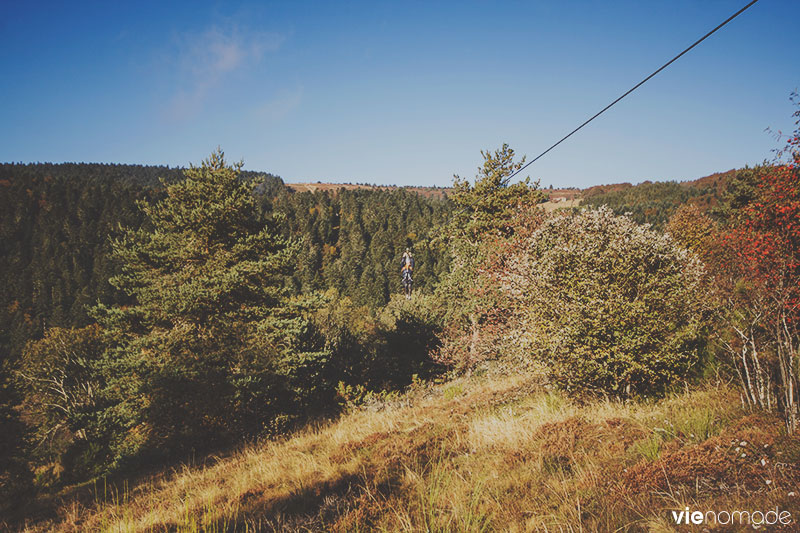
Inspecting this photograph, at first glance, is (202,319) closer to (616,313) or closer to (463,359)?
(463,359)

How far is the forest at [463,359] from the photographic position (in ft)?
11.9

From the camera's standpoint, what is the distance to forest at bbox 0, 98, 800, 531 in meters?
3.62

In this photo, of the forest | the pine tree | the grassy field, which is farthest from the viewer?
the pine tree

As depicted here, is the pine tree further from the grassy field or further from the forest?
the grassy field

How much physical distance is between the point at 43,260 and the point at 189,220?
4681 inches

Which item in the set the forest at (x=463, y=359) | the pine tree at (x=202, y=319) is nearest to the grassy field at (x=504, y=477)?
the forest at (x=463, y=359)

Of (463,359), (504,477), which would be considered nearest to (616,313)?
(504,477)

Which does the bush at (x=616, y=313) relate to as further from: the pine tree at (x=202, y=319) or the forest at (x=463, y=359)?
the pine tree at (x=202, y=319)

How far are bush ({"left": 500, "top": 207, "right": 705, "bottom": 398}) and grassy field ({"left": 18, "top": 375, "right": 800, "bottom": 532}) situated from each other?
1.88ft

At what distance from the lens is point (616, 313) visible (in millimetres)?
5543

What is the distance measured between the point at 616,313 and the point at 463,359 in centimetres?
1061

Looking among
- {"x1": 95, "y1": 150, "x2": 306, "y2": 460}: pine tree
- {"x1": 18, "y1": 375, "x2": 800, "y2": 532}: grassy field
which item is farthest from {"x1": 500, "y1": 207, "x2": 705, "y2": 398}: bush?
{"x1": 95, "y1": 150, "x2": 306, "y2": 460}: pine tree

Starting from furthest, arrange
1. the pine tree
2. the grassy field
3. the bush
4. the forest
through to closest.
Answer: the pine tree < the bush < the forest < the grassy field

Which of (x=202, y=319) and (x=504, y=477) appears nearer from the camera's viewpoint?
(x=504, y=477)
